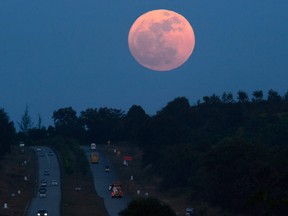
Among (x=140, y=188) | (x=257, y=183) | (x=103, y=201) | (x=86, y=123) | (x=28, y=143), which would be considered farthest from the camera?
(x=86, y=123)

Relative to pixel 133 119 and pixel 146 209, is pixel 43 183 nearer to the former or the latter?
pixel 146 209

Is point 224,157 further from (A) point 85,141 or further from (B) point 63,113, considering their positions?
(B) point 63,113

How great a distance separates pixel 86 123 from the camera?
529 feet

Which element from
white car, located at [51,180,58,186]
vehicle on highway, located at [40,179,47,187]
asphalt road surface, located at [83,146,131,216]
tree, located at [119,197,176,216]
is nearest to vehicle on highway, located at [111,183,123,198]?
asphalt road surface, located at [83,146,131,216]

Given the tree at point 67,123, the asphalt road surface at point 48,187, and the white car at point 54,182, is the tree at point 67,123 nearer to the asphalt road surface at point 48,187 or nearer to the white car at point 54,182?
the asphalt road surface at point 48,187

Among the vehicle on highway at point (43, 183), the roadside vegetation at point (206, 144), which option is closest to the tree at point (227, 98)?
the roadside vegetation at point (206, 144)

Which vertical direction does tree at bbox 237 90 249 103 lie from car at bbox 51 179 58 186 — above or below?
above

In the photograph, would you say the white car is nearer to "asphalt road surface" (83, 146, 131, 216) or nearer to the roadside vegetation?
"asphalt road surface" (83, 146, 131, 216)

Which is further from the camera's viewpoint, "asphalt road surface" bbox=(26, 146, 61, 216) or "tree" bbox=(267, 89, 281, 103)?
"tree" bbox=(267, 89, 281, 103)

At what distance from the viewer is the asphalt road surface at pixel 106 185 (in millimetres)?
54616

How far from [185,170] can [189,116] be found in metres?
44.9

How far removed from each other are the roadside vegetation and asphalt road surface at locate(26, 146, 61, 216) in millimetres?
1883

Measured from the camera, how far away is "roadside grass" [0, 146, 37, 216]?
53800 mm

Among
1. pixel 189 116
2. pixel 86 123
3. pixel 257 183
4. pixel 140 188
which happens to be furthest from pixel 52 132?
pixel 257 183
